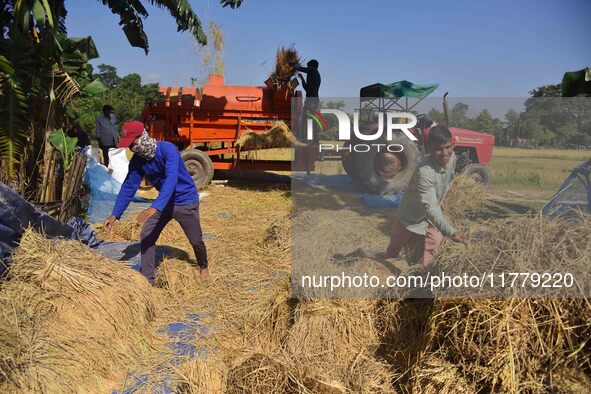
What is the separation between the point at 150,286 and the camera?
4.06 metres

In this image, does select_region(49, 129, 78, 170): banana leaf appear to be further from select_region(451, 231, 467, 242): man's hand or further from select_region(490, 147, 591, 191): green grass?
select_region(490, 147, 591, 191): green grass

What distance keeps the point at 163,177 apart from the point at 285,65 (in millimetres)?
5729

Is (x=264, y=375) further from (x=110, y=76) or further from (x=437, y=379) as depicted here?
(x=110, y=76)

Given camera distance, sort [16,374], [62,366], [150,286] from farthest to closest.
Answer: [150,286] → [62,366] → [16,374]

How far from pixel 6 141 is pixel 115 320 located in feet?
10.6

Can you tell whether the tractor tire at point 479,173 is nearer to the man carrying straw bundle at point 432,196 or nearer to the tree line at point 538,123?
the man carrying straw bundle at point 432,196

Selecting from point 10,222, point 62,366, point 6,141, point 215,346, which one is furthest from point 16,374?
point 6,141

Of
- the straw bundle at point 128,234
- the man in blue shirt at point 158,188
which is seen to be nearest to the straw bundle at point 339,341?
the man in blue shirt at point 158,188

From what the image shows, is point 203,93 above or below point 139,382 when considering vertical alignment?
above

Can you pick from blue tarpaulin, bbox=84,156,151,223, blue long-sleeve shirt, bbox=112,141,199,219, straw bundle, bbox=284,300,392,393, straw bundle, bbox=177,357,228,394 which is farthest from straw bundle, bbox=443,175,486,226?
blue tarpaulin, bbox=84,156,151,223

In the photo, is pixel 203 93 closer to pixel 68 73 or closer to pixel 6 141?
pixel 68 73

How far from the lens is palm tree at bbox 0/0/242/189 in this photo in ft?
16.7

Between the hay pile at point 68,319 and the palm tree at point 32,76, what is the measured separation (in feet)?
6.91

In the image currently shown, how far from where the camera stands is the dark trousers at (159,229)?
13.9 ft
